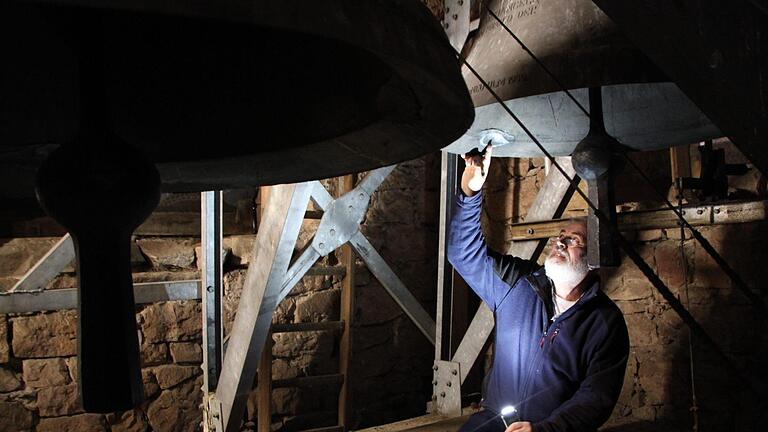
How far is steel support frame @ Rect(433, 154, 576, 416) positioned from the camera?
9.91ft

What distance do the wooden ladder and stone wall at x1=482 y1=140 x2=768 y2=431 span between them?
1.37 metres

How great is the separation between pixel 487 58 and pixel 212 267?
1866 mm

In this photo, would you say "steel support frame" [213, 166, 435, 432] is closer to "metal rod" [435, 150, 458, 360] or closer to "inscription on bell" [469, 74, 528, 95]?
"metal rod" [435, 150, 458, 360]

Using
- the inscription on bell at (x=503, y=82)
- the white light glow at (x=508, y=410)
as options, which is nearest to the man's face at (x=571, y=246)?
the white light glow at (x=508, y=410)

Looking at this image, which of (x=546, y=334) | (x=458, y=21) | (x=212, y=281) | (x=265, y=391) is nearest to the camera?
(x=458, y=21)

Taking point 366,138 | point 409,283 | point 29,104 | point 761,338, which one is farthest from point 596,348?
point 409,283

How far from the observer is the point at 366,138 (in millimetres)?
981

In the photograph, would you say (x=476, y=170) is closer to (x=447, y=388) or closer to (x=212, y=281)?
(x=212, y=281)

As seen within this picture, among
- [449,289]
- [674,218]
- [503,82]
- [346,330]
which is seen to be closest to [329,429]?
[346,330]

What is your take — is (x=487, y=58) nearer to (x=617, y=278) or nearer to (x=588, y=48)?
(x=588, y=48)

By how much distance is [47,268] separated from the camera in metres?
3.14

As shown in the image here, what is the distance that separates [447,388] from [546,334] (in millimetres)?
911

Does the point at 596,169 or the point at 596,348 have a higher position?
the point at 596,169

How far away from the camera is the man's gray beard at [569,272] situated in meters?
2.37
